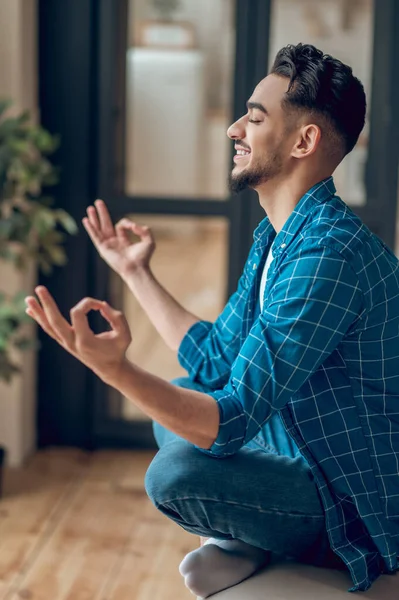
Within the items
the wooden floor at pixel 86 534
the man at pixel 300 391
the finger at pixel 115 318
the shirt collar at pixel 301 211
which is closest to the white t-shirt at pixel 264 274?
the man at pixel 300 391

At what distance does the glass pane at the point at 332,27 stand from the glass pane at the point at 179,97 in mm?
164

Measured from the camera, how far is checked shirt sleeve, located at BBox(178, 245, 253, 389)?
196cm

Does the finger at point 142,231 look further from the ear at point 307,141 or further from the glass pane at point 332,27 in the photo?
the glass pane at point 332,27

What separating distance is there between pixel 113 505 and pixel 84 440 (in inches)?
20.7

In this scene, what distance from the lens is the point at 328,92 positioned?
1672 millimetres

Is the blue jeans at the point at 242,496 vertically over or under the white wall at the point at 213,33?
under

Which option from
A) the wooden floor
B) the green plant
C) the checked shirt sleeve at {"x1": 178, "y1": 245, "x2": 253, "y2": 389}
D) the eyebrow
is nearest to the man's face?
the eyebrow

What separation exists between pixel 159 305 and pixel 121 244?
15 cm

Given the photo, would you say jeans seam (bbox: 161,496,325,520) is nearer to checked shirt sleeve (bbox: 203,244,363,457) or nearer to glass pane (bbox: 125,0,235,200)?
checked shirt sleeve (bbox: 203,244,363,457)

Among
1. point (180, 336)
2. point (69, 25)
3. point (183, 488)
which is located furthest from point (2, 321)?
point (183, 488)

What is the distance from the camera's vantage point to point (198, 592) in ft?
5.44

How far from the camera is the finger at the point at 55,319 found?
135cm

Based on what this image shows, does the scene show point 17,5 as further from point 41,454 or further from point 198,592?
point 198,592

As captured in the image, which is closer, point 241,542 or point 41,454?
point 241,542
